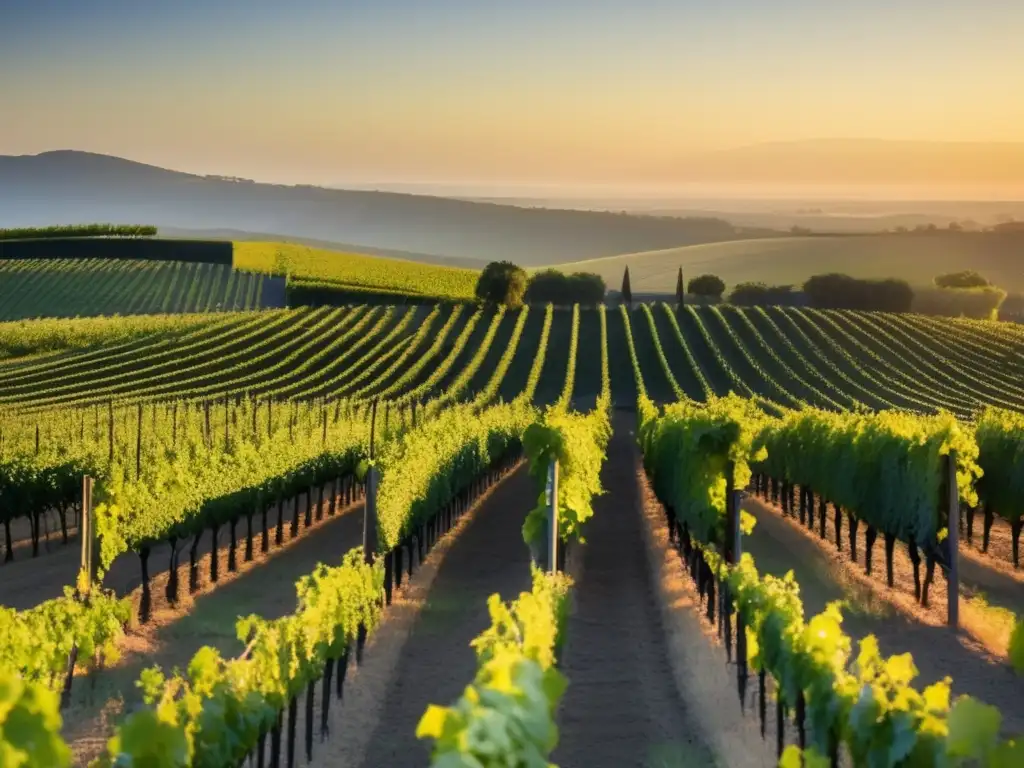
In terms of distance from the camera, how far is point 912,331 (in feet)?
242

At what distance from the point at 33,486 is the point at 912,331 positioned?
204 feet

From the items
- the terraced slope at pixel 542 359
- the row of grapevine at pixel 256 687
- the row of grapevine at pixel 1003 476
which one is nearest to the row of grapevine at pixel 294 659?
the row of grapevine at pixel 256 687

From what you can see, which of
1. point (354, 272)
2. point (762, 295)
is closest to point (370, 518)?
point (762, 295)

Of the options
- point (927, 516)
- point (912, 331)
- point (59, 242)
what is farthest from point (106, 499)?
point (59, 242)

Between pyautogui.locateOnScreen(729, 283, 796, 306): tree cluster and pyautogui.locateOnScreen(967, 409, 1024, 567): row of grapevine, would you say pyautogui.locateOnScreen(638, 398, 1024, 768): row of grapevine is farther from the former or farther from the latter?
pyautogui.locateOnScreen(729, 283, 796, 306): tree cluster

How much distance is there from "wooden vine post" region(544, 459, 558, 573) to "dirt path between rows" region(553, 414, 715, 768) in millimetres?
1057

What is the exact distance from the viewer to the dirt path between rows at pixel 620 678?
11258 millimetres

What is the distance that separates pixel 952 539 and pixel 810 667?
316 inches

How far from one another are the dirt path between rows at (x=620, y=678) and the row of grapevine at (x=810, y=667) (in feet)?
2.73

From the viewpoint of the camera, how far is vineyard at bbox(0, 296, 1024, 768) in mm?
7910

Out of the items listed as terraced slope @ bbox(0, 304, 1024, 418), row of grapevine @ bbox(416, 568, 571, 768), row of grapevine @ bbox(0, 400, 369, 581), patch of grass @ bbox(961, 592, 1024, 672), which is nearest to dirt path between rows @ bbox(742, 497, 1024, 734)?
patch of grass @ bbox(961, 592, 1024, 672)

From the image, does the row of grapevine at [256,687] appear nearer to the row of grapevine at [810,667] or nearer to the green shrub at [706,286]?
the row of grapevine at [810,667]

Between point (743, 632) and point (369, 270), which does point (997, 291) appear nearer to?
point (369, 270)

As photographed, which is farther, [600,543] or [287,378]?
[287,378]
